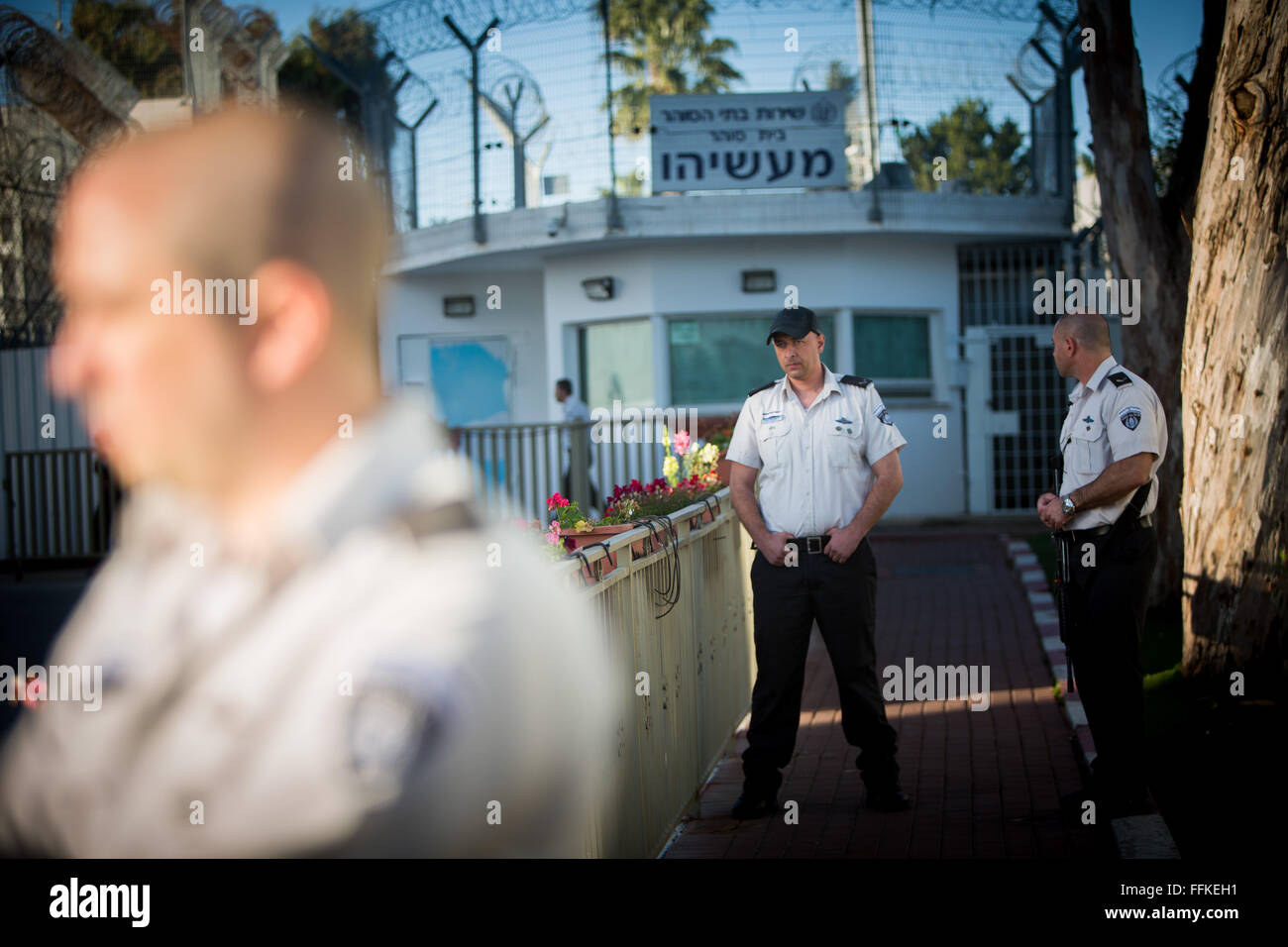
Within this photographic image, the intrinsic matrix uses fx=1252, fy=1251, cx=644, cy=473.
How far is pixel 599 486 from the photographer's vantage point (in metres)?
16.0

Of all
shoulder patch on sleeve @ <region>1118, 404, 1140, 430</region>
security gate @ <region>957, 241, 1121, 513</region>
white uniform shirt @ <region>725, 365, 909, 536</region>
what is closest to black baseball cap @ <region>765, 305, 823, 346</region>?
white uniform shirt @ <region>725, 365, 909, 536</region>

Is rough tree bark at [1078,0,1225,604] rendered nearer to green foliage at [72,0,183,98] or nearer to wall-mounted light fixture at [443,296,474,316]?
green foliage at [72,0,183,98]

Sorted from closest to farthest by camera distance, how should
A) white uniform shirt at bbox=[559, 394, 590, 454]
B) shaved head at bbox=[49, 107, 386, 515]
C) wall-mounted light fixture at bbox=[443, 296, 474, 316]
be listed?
shaved head at bbox=[49, 107, 386, 515], white uniform shirt at bbox=[559, 394, 590, 454], wall-mounted light fixture at bbox=[443, 296, 474, 316]

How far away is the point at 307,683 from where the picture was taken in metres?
1.44

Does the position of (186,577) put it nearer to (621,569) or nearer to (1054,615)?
(621,569)

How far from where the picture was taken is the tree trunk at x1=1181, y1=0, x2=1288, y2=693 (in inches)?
267

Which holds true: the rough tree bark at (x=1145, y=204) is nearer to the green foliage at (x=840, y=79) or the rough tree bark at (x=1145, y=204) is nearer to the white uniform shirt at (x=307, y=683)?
the green foliage at (x=840, y=79)

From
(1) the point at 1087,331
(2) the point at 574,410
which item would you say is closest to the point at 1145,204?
(1) the point at 1087,331

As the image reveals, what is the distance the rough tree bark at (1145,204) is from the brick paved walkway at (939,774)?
6.32 feet

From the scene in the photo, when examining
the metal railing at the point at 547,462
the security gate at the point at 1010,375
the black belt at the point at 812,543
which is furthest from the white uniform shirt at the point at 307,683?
the security gate at the point at 1010,375

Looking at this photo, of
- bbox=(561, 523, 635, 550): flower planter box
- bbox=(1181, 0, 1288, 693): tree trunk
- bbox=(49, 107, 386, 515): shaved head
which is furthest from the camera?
bbox=(1181, 0, 1288, 693): tree trunk

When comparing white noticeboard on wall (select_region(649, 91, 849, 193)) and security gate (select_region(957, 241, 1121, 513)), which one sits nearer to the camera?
white noticeboard on wall (select_region(649, 91, 849, 193))
